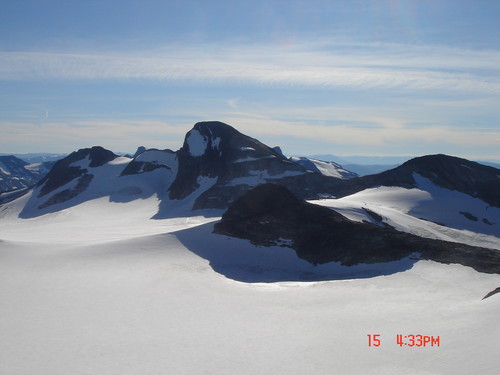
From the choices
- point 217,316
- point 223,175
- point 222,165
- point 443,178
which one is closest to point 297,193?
point 223,175

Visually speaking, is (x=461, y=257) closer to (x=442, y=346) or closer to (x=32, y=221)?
(x=442, y=346)

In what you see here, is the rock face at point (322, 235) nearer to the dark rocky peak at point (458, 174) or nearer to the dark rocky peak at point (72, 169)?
the dark rocky peak at point (458, 174)

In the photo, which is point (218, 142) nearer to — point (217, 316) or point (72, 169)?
point (72, 169)

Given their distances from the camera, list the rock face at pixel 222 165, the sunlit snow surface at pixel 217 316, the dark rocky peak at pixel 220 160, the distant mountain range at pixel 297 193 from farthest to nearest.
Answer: the dark rocky peak at pixel 220 160, the rock face at pixel 222 165, the distant mountain range at pixel 297 193, the sunlit snow surface at pixel 217 316

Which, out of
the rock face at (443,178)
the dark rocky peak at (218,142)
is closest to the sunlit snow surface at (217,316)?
the rock face at (443,178)

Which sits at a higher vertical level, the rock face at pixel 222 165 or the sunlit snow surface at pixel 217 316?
the rock face at pixel 222 165

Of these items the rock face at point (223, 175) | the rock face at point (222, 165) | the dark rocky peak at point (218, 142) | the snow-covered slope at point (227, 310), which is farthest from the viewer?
the dark rocky peak at point (218, 142)

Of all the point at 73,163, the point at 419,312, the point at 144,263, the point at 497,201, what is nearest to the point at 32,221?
the point at 73,163
